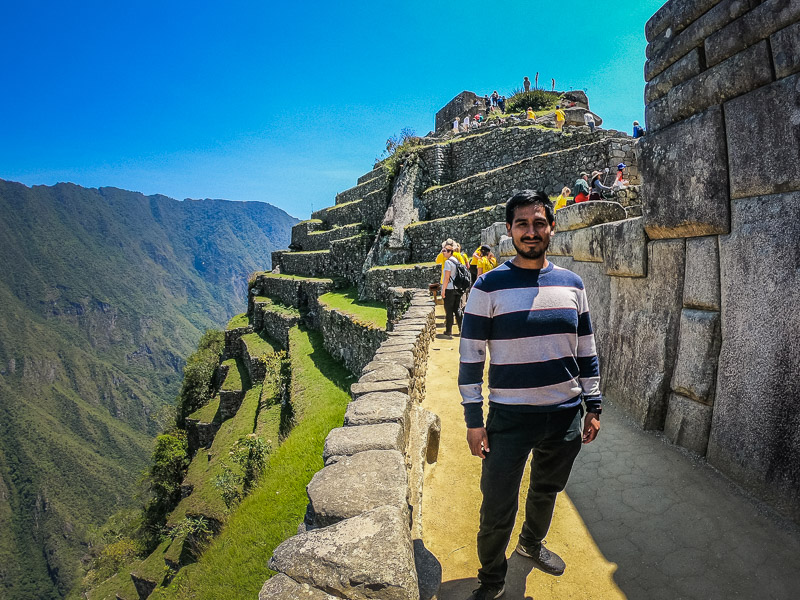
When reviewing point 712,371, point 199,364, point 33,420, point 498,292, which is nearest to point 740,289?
point 712,371

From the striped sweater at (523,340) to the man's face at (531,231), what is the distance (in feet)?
0.30

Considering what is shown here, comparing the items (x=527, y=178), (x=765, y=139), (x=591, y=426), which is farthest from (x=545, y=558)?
(x=527, y=178)

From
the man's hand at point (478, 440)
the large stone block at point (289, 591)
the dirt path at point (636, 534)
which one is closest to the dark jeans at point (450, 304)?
the dirt path at point (636, 534)

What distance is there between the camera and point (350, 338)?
12953 millimetres

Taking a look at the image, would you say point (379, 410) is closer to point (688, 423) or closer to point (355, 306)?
point (688, 423)

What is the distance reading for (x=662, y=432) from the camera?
3.47 metres

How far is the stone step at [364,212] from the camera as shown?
2211 centimetres

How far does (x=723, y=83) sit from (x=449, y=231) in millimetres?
12982

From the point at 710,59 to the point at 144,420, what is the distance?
11295cm

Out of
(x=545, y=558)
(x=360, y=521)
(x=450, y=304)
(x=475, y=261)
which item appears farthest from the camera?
(x=475, y=261)

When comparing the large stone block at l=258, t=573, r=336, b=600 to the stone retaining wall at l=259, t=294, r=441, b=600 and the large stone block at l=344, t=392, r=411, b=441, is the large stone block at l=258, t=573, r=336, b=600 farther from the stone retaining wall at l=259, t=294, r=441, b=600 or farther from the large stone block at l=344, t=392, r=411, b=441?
the large stone block at l=344, t=392, r=411, b=441

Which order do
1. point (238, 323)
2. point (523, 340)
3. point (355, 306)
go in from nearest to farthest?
point (523, 340) < point (355, 306) < point (238, 323)

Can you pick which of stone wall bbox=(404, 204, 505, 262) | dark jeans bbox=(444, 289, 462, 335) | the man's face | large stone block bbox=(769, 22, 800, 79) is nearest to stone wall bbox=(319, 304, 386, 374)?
dark jeans bbox=(444, 289, 462, 335)

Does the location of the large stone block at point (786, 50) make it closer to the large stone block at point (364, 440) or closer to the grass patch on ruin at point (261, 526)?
the large stone block at point (364, 440)
